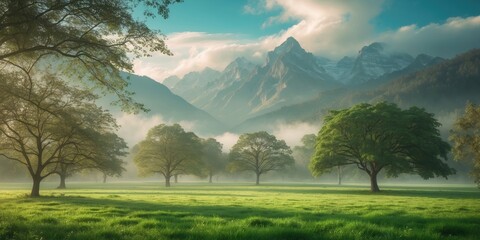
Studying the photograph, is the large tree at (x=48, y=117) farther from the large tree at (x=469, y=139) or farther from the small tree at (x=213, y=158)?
the small tree at (x=213, y=158)

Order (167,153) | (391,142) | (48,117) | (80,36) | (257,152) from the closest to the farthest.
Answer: (80,36) → (48,117) → (391,142) → (167,153) → (257,152)

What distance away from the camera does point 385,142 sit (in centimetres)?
5069

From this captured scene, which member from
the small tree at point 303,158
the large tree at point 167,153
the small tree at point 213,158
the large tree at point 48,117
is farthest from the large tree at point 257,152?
the large tree at point 48,117

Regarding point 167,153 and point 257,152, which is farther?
point 257,152

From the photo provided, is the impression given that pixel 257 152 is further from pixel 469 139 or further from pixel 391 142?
pixel 469 139

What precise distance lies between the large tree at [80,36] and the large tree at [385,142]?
35.8m

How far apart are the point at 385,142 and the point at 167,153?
5280 centimetres

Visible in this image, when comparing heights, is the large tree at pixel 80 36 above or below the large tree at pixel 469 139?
above

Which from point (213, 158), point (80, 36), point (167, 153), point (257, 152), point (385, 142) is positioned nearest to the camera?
point (80, 36)

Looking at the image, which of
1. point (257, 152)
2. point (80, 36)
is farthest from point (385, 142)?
point (257, 152)

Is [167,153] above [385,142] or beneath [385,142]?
beneath

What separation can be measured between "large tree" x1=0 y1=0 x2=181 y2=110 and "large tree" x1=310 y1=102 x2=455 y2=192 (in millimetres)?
35779

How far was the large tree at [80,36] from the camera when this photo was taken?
58.8ft

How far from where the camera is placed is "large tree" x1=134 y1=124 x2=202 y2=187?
84.9m
